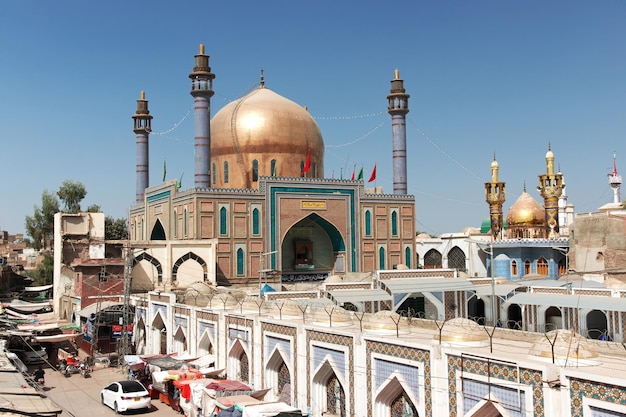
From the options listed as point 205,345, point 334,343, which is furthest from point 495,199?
point 334,343

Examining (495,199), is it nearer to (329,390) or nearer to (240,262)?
(240,262)

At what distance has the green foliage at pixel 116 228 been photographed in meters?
52.3

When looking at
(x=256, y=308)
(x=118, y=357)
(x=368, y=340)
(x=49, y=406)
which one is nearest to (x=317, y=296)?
(x=256, y=308)

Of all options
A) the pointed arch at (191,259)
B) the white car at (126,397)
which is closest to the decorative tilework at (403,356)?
the white car at (126,397)

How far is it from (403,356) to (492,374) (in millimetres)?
2124

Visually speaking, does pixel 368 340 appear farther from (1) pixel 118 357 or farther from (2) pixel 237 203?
(2) pixel 237 203

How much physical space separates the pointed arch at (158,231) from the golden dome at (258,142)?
12.7 ft

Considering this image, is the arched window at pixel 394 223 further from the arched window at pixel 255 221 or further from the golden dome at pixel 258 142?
the arched window at pixel 255 221

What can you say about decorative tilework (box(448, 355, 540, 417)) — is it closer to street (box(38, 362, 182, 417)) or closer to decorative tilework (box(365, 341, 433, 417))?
decorative tilework (box(365, 341, 433, 417))

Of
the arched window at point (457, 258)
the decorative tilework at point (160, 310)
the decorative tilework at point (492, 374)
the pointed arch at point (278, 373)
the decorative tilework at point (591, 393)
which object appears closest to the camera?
the decorative tilework at point (591, 393)

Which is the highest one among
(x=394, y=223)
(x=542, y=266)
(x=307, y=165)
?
(x=307, y=165)

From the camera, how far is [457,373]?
429 inches

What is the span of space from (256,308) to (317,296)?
228 inches

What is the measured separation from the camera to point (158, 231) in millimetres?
38031
